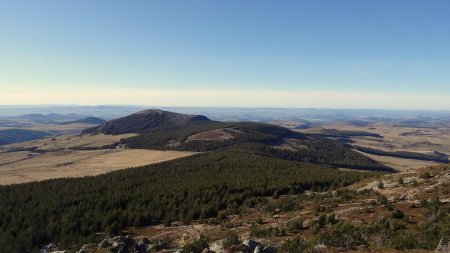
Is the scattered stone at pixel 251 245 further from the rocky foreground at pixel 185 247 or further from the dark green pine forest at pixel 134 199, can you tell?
the dark green pine forest at pixel 134 199

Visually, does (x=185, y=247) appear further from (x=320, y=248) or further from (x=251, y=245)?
(x=320, y=248)

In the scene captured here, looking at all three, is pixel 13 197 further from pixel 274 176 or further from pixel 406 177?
pixel 406 177

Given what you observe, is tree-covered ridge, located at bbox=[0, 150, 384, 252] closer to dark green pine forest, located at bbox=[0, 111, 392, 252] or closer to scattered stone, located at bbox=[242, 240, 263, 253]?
dark green pine forest, located at bbox=[0, 111, 392, 252]

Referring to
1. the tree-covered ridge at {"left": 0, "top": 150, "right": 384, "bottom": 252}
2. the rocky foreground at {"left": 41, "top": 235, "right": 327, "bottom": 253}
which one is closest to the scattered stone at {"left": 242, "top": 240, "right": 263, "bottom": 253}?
the rocky foreground at {"left": 41, "top": 235, "right": 327, "bottom": 253}

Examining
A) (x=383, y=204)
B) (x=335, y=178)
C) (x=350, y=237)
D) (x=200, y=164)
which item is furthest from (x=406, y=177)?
(x=200, y=164)

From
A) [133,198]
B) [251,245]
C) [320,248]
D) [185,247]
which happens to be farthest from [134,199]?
[320,248]

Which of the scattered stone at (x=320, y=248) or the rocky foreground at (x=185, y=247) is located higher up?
the scattered stone at (x=320, y=248)

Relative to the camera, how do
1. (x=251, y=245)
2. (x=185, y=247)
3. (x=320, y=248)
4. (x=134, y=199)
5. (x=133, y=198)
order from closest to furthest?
(x=320, y=248), (x=251, y=245), (x=185, y=247), (x=134, y=199), (x=133, y=198)

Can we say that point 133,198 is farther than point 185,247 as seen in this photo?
Yes

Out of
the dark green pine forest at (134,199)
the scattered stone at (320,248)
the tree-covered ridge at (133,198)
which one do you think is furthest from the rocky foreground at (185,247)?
the tree-covered ridge at (133,198)
